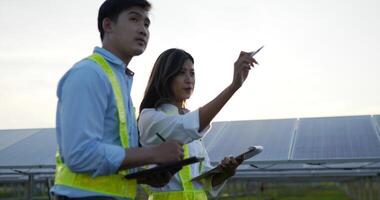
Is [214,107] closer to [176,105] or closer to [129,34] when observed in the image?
[129,34]

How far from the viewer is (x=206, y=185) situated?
10.3 feet

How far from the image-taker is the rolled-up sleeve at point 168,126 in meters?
2.42

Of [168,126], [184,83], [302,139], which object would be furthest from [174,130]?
[302,139]

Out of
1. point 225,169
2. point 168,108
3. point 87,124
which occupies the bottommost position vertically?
point 225,169

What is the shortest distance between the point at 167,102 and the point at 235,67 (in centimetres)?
75

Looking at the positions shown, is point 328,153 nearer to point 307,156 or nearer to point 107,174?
point 307,156

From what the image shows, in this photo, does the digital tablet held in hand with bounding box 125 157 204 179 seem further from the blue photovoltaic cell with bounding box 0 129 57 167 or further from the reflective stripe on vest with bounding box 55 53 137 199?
the blue photovoltaic cell with bounding box 0 129 57 167

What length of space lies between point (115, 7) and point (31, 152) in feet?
28.0

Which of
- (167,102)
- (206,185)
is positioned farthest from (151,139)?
(206,185)

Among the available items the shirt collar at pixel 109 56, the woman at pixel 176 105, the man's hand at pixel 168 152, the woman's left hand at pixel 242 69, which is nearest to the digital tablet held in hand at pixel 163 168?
the man's hand at pixel 168 152

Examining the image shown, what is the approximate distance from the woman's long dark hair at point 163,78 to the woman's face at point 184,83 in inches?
0.8

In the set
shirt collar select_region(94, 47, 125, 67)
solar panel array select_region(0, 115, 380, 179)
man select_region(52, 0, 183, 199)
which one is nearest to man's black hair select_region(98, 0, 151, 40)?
man select_region(52, 0, 183, 199)

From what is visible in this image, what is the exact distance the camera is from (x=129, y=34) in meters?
2.08

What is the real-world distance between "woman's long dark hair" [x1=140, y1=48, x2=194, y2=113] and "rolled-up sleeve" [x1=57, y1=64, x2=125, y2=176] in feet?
3.71
